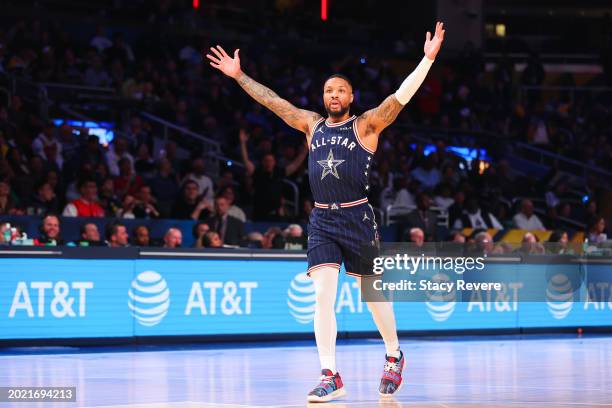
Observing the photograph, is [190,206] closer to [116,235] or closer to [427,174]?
[116,235]

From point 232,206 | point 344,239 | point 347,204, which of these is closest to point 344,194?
point 347,204

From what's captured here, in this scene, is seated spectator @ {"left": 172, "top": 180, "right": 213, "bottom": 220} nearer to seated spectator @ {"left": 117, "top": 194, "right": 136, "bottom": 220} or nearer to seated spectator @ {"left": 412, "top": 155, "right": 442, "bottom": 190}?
seated spectator @ {"left": 117, "top": 194, "right": 136, "bottom": 220}

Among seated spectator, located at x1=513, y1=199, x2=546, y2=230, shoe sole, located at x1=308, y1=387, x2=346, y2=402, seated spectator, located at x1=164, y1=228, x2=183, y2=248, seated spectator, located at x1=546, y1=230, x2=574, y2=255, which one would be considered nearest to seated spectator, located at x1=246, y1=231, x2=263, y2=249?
seated spectator, located at x1=164, y1=228, x2=183, y2=248

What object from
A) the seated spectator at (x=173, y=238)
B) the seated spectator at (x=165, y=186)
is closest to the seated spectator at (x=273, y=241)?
the seated spectator at (x=173, y=238)

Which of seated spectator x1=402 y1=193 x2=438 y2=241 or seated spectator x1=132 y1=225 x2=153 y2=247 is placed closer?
seated spectator x1=132 y1=225 x2=153 y2=247

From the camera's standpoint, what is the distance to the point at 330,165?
9.09m

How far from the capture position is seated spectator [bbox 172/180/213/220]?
1775cm

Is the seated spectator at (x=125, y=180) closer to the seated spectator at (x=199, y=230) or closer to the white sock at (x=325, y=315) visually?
the seated spectator at (x=199, y=230)

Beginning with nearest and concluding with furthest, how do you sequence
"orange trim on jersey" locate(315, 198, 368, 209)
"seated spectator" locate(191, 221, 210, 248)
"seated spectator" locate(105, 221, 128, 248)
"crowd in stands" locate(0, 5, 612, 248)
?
"orange trim on jersey" locate(315, 198, 368, 209), "seated spectator" locate(105, 221, 128, 248), "seated spectator" locate(191, 221, 210, 248), "crowd in stands" locate(0, 5, 612, 248)

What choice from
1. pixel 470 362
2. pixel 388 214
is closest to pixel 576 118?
pixel 388 214

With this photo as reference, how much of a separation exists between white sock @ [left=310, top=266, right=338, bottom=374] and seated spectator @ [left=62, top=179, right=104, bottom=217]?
825 centimetres

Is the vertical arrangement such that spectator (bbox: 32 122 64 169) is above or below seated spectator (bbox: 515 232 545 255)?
above

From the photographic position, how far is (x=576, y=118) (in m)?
30.7

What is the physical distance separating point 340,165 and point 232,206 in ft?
29.5
